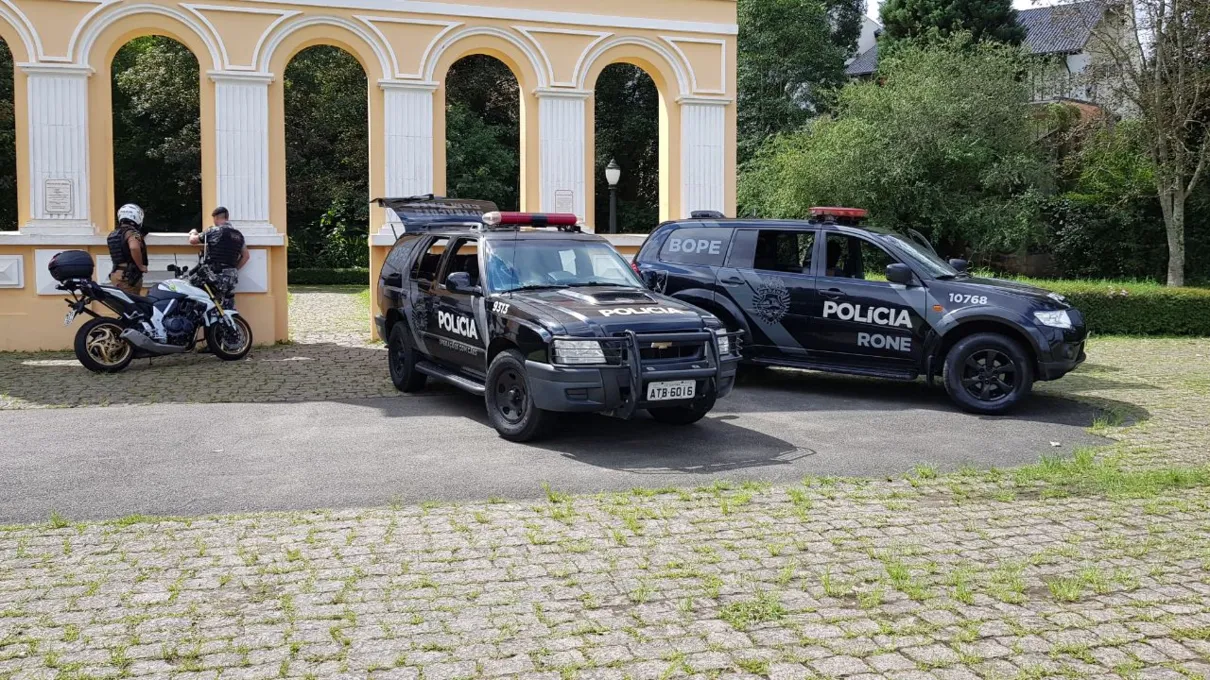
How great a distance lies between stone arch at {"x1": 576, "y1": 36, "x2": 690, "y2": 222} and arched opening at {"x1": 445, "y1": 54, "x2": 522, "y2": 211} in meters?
18.3

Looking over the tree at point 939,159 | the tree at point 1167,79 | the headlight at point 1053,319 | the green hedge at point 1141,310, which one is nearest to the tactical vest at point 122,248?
the headlight at point 1053,319

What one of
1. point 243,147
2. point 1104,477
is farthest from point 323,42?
point 1104,477

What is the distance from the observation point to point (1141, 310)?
18.9 meters

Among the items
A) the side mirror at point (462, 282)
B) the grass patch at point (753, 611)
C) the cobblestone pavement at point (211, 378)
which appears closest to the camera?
the grass patch at point (753, 611)

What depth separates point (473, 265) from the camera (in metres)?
9.85

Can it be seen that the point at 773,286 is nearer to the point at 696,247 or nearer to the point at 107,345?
the point at 696,247

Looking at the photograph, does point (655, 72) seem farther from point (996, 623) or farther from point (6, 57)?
point (6, 57)

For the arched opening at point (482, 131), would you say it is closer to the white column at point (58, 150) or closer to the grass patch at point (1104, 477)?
the white column at point (58, 150)

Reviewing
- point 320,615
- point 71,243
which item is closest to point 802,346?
point 320,615

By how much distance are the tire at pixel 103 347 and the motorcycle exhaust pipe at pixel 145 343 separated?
14 cm

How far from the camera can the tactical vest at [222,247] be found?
47.2 feet

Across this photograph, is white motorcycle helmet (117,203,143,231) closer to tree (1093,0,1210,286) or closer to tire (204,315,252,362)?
tire (204,315,252,362)

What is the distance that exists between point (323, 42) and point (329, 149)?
871 inches

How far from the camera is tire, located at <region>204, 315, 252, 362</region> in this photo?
1362 centimetres
